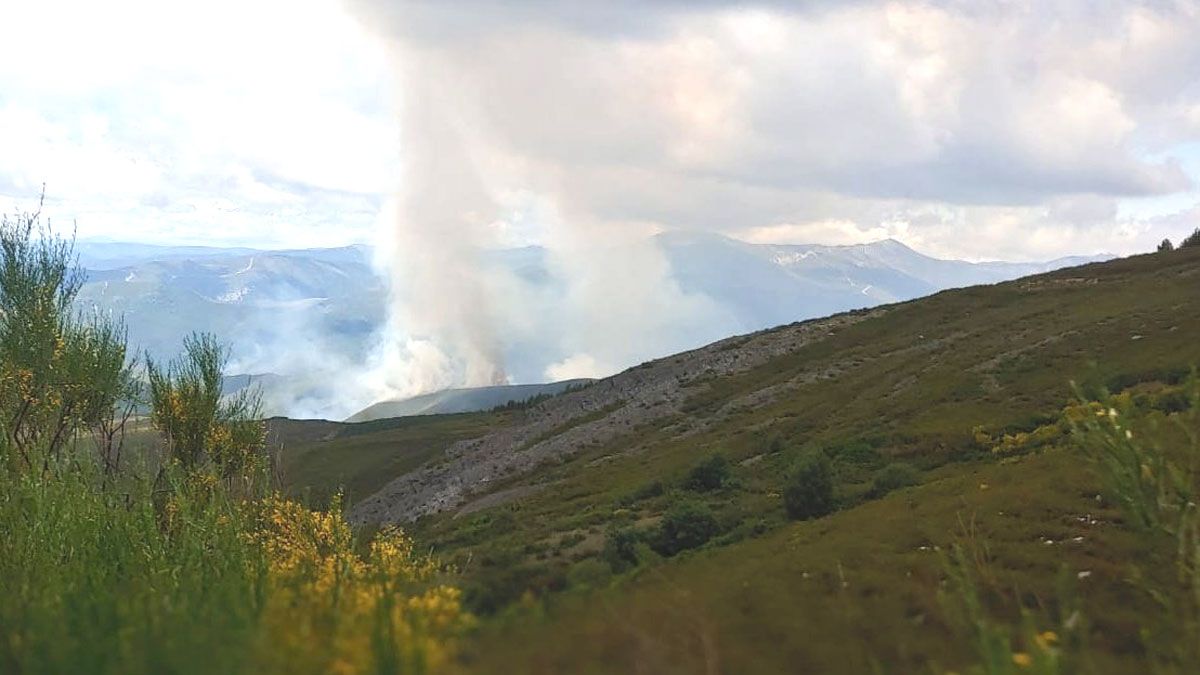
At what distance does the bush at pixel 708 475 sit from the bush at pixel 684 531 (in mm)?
13818

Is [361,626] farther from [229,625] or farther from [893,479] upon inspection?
[893,479]

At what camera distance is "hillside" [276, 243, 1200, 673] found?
29.1 ft

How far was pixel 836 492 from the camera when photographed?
36.1 meters

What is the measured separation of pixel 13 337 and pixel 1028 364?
196 ft

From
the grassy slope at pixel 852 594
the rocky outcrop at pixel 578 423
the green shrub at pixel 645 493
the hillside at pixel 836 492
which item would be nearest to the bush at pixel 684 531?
the hillside at pixel 836 492

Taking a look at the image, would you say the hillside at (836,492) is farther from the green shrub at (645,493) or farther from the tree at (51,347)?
the tree at (51,347)

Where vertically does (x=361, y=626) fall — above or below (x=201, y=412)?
below

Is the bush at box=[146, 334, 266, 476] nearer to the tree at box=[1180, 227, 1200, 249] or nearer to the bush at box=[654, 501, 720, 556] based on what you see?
the bush at box=[654, 501, 720, 556]

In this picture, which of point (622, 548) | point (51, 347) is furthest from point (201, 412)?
point (622, 548)

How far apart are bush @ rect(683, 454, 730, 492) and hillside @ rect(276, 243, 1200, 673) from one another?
103 cm

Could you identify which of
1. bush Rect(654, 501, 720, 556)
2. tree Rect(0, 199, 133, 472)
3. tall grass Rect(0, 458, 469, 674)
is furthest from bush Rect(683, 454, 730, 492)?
tall grass Rect(0, 458, 469, 674)

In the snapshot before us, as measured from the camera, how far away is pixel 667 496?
162 feet

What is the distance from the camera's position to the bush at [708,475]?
1970 inches

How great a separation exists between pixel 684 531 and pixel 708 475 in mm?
16291
